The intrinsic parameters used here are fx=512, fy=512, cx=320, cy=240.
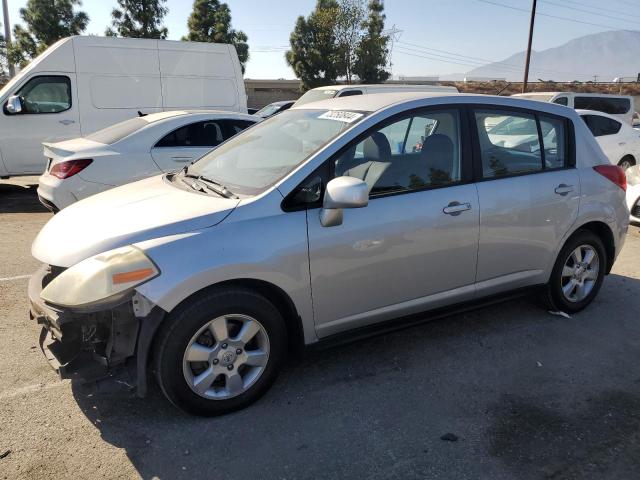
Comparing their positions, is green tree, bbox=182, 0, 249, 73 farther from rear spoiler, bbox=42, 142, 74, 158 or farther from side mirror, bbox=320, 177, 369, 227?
side mirror, bbox=320, 177, 369, 227

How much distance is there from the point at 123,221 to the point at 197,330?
764 mm

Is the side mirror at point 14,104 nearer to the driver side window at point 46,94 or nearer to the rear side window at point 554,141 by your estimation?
the driver side window at point 46,94

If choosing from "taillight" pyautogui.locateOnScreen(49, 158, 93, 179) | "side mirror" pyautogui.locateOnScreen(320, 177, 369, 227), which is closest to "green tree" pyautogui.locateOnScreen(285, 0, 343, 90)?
"taillight" pyautogui.locateOnScreen(49, 158, 93, 179)

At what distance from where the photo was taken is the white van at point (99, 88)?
8.81 m

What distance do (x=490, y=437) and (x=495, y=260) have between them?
1353 millimetres

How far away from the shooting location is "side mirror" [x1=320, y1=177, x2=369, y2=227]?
2.76 metres

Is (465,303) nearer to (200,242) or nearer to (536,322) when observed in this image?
(536,322)

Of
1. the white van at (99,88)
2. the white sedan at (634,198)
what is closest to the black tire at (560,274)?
the white sedan at (634,198)

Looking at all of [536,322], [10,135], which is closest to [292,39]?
[10,135]

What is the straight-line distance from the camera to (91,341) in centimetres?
268

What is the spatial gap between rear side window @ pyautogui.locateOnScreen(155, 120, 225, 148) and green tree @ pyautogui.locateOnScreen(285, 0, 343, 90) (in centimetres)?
3062

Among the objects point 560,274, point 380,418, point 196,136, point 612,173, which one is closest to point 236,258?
point 380,418

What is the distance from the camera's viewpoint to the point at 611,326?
414 centimetres

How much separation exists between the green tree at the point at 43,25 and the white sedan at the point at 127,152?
25.9 meters
